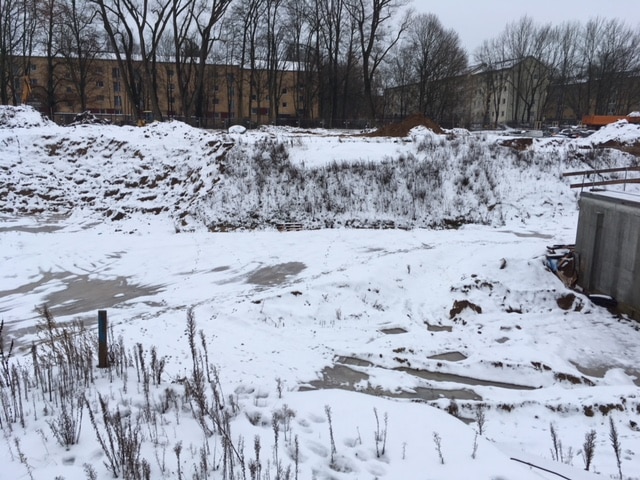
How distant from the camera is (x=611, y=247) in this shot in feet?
31.5

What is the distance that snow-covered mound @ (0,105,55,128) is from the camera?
78.2 feet

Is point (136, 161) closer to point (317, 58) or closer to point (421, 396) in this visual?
point (421, 396)

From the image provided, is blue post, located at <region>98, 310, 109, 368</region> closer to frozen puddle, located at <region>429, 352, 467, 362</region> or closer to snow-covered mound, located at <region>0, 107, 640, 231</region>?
frozen puddle, located at <region>429, 352, 467, 362</region>

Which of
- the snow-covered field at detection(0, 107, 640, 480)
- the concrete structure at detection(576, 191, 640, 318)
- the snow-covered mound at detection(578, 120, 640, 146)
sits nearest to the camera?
the snow-covered field at detection(0, 107, 640, 480)

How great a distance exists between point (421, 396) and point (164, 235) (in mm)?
11068

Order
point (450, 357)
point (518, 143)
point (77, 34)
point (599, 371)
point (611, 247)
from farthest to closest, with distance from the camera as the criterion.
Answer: point (77, 34), point (518, 143), point (611, 247), point (450, 357), point (599, 371)

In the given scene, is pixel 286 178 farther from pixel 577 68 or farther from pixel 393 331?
pixel 577 68

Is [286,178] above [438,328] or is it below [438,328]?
above

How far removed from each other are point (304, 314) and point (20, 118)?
22.9 metres

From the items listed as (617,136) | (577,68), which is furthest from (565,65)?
(617,136)

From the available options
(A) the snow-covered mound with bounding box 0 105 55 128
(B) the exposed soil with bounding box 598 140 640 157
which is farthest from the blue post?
(B) the exposed soil with bounding box 598 140 640 157

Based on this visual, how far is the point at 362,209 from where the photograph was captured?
16.8m

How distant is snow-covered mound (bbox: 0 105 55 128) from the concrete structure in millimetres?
24993

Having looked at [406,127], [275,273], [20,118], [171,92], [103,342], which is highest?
[171,92]
